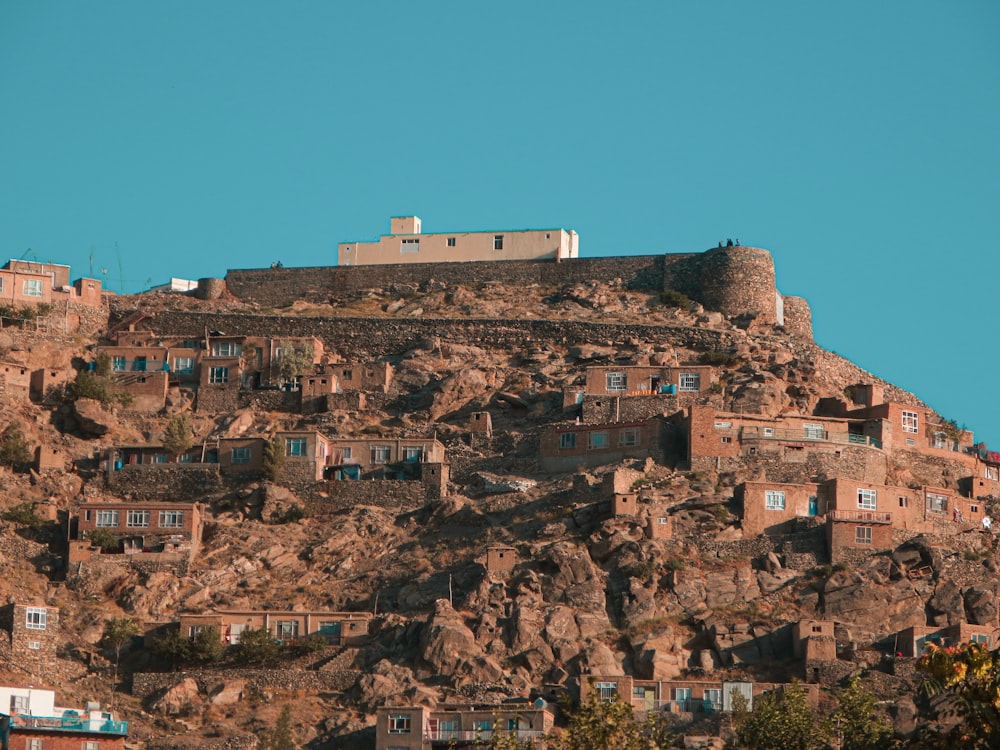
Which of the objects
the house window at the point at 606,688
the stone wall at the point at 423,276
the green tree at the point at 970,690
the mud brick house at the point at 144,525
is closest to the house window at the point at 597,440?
the mud brick house at the point at 144,525

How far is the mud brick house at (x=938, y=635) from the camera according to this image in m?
72.1

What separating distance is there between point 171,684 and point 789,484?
80.0ft

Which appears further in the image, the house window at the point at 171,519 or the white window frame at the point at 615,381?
the white window frame at the point at 615,381

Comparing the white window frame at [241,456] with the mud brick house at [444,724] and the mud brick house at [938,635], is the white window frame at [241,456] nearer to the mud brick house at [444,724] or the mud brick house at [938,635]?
the mud brick house at [444,724]

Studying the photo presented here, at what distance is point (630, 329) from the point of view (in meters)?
100

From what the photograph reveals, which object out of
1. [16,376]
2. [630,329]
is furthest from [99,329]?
[630,329]

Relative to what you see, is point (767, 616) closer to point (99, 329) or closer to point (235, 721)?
point (235, 721)

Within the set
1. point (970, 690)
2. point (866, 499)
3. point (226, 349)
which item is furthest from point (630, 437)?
point (970, 690)

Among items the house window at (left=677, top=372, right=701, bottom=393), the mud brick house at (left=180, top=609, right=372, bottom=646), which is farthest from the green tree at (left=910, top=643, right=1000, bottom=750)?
the house window at (left=677, top=372, right=701, bottom=393)

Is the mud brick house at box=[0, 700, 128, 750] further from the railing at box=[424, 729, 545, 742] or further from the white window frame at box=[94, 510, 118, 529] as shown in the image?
the white window frame at box=[94, 510, 118, 529]

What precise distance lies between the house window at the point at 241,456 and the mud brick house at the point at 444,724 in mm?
22184

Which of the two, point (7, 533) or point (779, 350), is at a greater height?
point (779, 350)

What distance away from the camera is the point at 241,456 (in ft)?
292

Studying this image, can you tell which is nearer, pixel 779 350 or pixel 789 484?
pixel 789 484
